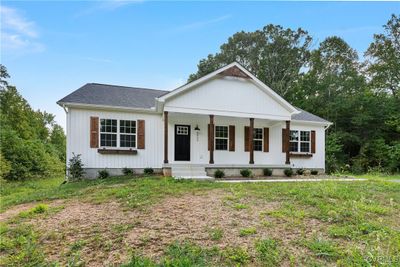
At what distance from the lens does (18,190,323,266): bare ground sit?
3.28 meters

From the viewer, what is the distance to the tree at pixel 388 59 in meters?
20.7

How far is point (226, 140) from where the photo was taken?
1319 centimetres

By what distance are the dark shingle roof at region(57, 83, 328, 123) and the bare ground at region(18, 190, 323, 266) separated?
22.4 feet

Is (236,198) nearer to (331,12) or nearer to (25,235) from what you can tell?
(25,235)

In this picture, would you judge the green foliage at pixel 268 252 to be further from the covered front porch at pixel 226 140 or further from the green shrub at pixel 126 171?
the green shrub at pixel 126 171

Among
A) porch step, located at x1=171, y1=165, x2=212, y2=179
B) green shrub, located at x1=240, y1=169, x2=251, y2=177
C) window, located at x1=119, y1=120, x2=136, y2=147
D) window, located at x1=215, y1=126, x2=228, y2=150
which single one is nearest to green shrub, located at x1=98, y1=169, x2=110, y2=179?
window, located at x1=119, y1=120, x2=136, y2=147

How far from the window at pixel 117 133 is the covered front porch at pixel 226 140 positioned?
1.70m

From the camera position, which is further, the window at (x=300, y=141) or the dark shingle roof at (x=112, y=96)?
the window at (x=300, y=141)

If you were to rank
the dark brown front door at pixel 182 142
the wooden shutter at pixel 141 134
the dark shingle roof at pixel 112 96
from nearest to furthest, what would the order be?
the dark shingle roof at pixel 112 96
the wooden shutter at pixel 141 134
the dark brown front door at pixel 182 142

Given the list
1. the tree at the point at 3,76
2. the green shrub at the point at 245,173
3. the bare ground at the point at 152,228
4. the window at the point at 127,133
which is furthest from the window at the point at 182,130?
the tree at the point at 3,76

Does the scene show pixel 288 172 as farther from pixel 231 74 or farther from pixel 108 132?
pixel 108 132

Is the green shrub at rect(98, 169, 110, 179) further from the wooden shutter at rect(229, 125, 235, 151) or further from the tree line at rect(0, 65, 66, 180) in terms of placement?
the tree line at rect(0, 65, 66, 180)

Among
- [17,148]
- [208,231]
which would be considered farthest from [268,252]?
[17,148]

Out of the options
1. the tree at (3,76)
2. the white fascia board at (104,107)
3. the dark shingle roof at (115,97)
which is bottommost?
the white fascia board at (104,107)
